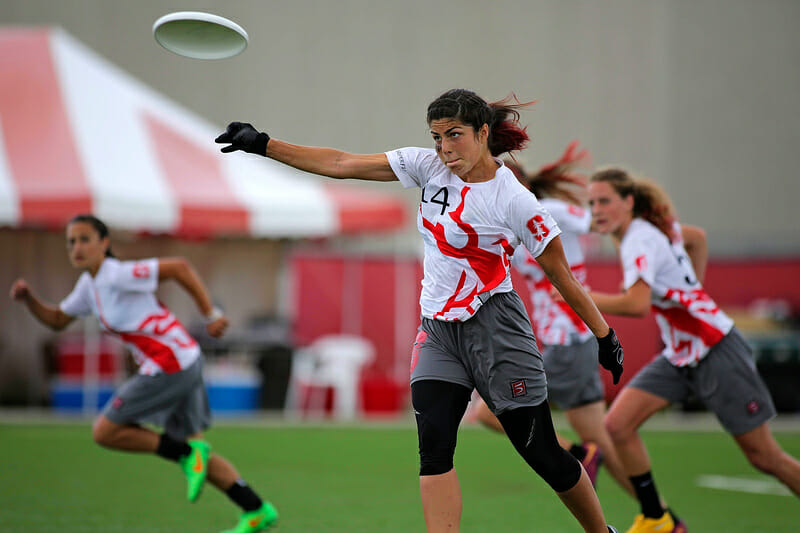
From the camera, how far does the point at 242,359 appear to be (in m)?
14.1

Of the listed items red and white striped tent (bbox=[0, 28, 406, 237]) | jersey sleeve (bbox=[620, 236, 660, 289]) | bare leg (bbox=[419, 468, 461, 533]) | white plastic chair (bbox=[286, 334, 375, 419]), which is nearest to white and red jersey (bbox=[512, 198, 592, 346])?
jersey sleeve (bbox=[620, 236, 660, 289])

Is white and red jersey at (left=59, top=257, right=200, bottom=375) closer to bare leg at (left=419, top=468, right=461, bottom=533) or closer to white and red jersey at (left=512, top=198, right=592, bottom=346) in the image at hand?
white and red jersey at (left=512, top=198, right=592, bottom=346)

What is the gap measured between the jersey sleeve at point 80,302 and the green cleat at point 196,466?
3.58ft

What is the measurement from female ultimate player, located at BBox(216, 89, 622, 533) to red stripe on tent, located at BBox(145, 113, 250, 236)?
892 cm

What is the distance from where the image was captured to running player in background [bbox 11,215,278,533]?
223 inches

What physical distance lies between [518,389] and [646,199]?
1916mm

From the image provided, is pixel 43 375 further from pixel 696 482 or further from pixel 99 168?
pixel 696 482

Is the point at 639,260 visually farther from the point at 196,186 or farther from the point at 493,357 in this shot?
the point at 196,186

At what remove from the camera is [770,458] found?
5.04 meters

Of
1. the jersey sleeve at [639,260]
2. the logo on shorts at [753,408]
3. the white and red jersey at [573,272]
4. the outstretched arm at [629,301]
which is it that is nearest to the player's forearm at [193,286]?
the white and red jersey at [573,272]

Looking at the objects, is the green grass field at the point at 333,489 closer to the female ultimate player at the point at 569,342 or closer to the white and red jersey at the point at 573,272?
the female ultimate player at the point at 569,342

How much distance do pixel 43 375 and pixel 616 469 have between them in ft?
36.0

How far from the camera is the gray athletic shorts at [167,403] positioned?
18.6ft

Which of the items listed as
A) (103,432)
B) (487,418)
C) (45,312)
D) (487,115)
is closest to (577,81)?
(487,418)
